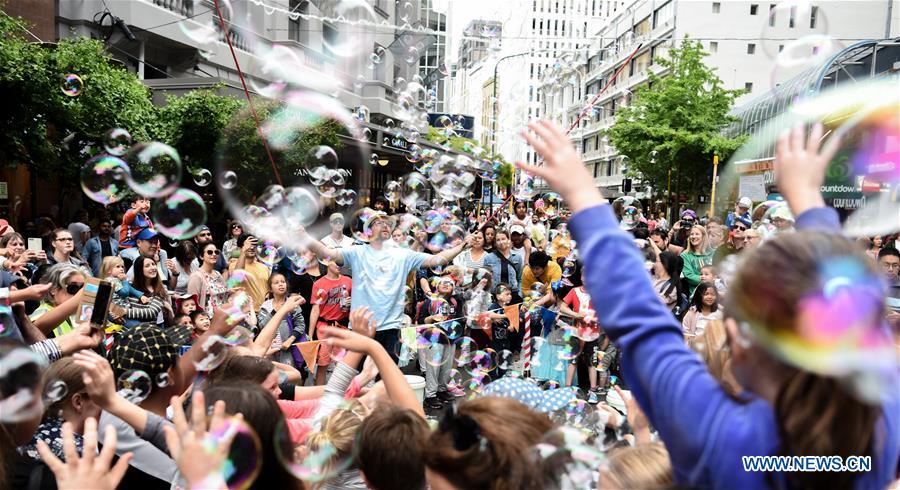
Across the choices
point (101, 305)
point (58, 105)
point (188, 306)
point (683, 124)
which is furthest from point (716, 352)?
point (683, 124)

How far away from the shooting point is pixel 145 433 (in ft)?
8.14

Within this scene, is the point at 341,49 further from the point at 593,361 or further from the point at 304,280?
the point at 593,361

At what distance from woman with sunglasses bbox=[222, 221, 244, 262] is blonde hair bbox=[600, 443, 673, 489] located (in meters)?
8.39

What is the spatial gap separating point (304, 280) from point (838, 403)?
22.5ft

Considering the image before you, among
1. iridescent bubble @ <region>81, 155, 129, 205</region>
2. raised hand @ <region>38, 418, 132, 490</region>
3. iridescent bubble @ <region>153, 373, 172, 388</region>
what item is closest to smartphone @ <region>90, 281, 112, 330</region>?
iridescent bubble @ <region>153, 373, 172, 388</region>

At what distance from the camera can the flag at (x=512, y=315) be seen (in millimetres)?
7664

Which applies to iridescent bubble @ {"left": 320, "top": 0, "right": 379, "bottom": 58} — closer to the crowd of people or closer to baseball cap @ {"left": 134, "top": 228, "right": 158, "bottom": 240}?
baseball cap @ {"left": 134, "top": 228, "right": 158, "bottom": 240}

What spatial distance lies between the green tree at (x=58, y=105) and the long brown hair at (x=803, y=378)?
1378 centimetres

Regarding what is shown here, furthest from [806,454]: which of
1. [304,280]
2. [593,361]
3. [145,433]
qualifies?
[304,280]

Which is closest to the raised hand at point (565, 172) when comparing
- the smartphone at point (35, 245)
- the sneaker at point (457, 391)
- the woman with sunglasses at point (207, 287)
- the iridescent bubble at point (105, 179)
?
the sneaker at point (457, 391)

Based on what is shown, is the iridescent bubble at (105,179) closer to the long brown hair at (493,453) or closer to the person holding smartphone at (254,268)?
the person holding smartphone at (254,268)

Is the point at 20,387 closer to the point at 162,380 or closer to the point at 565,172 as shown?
the point at 162,380

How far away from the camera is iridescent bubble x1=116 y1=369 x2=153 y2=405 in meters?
2.88
